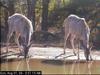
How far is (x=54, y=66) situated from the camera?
11961 mm

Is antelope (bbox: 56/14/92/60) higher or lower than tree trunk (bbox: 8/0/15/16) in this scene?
lower

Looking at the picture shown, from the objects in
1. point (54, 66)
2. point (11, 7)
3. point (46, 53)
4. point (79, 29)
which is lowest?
point (54, 66)

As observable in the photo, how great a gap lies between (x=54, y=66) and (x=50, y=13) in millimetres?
8395

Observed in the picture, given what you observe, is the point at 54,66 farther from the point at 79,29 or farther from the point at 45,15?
the point at 45,15

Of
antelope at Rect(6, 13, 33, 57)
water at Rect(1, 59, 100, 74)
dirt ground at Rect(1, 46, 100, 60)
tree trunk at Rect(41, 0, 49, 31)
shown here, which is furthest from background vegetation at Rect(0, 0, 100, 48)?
water at Rect(1, 59, 100, 74)

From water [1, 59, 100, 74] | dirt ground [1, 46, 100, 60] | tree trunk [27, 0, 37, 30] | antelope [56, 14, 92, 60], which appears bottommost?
water [1, 59, 100, 74]

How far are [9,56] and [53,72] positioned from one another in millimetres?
3151

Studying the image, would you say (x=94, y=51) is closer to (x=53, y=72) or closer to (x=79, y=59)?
(x=79, y=59)

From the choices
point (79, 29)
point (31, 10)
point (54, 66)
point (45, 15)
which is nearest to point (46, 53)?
point (79, 29)

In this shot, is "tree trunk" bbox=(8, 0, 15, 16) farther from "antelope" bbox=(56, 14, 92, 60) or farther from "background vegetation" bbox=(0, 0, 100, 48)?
"antelope" bbox=(56, 14, 92, 60)

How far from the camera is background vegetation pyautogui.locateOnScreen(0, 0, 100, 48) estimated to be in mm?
18625

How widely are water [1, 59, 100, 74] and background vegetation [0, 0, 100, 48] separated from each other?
5.26m

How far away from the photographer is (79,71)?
11.4 metres

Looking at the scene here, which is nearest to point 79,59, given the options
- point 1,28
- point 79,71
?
point 79,71
